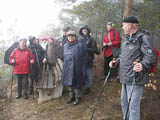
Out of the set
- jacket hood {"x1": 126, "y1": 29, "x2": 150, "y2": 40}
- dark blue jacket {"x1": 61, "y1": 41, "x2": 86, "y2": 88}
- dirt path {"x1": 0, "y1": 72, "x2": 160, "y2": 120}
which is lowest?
dirt path {"x1": 0, "y1": 72, "x2": 160, "y2": 120}

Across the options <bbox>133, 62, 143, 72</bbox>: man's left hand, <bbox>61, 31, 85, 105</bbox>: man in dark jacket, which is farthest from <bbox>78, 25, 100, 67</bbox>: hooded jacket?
<bbox>133, 62, 143, 72</bbox>: man's left hand

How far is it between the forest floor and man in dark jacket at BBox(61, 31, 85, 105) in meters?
0.46

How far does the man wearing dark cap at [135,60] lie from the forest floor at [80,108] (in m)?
1.42

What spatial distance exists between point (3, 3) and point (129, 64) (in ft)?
39.5

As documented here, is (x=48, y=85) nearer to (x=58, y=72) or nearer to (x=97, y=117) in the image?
(x=58, y=72)

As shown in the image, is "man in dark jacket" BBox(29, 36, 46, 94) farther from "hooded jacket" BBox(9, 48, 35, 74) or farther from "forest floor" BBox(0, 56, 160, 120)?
"forest floor" BBox(0, 56, 160, 120)

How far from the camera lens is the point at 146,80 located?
273cm

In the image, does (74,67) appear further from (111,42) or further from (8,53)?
(8,53)

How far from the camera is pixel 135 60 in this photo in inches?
108

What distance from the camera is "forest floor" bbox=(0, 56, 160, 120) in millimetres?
4082

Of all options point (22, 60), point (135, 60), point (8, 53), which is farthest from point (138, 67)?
point (8, 53)

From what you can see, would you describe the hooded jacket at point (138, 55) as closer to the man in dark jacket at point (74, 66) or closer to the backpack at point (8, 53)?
the man in dark jacket at point (74, 66)

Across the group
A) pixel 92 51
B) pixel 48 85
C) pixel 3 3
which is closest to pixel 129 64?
pixel 92 51

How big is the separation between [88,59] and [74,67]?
673 mm
